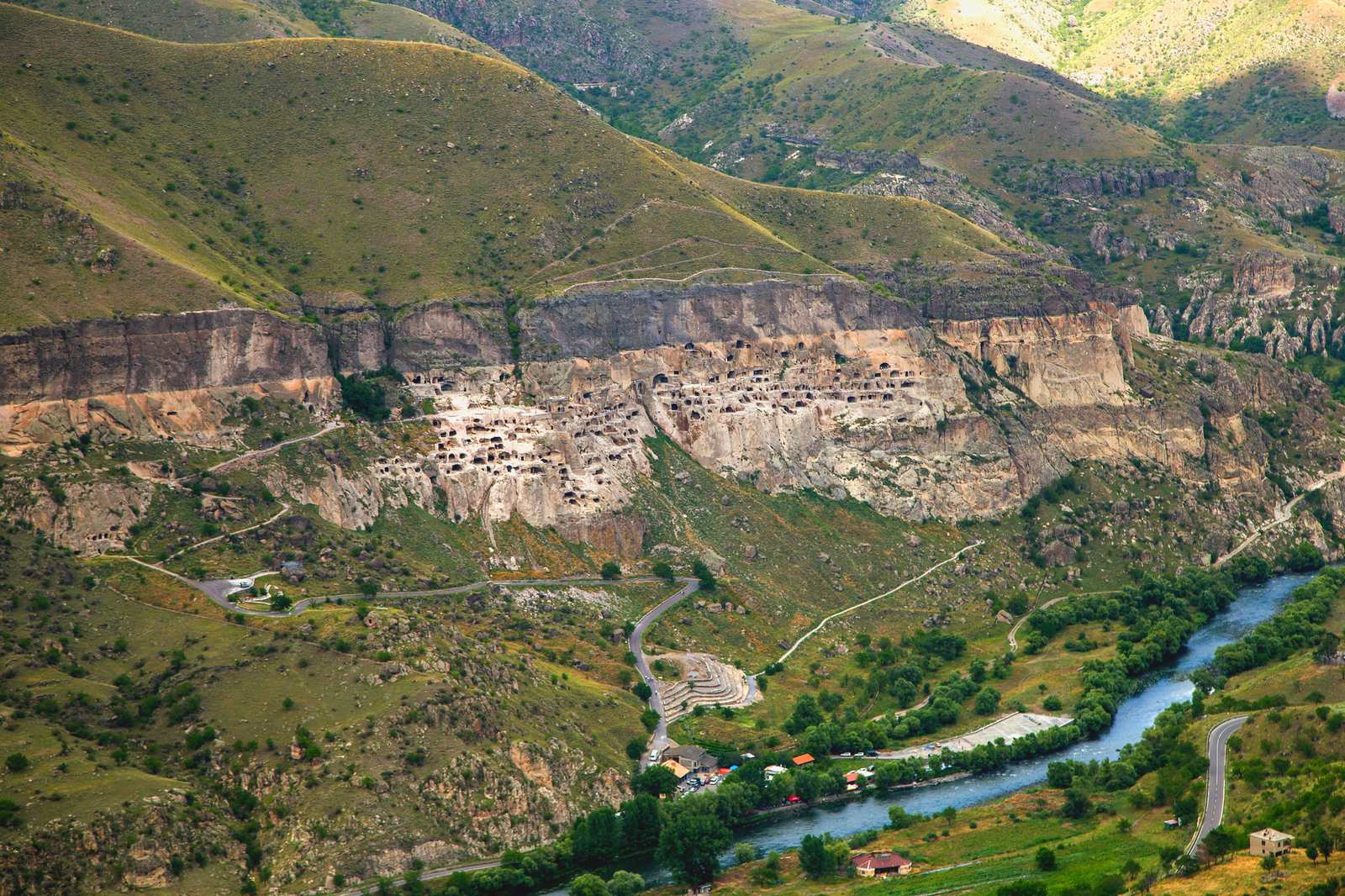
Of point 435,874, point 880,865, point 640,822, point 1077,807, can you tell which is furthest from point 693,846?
point 1077,807

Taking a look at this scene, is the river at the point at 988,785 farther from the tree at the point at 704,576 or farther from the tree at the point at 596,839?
the tree at the point at 704,576

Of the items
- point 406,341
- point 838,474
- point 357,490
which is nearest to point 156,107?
point 406,341

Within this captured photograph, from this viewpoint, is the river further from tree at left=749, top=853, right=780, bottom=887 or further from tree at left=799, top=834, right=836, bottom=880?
tree at left=799, top=834, right=836, bottom=880

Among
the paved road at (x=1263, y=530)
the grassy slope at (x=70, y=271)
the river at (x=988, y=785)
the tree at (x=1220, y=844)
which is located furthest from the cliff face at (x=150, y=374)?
the paved road at (x=1263, y=530)

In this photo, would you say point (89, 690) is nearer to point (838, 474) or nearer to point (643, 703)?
point (643, 703)

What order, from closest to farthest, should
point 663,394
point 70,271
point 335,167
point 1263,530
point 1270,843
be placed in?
point 1270,843 → point 70,271 → point 663,394 → point 335,167 → point 1263,530

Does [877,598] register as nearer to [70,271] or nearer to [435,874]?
[435,874]
